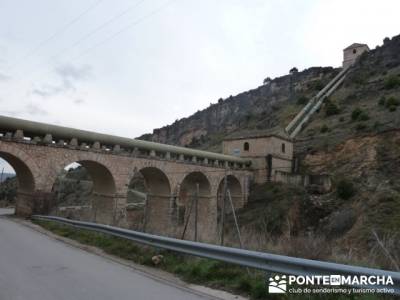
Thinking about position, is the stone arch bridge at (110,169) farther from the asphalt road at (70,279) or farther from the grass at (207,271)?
the asphalt road at (70,279)

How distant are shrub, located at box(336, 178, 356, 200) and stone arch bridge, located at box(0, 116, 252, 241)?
855 cm

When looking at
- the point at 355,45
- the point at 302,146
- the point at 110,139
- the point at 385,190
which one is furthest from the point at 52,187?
the point at 355,45

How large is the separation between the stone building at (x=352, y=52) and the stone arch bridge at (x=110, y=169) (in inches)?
2273

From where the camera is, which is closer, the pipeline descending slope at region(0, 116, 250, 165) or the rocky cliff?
the pipeline descending slope at region(0, 116, 250, 165)

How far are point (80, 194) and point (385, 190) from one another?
4209cm

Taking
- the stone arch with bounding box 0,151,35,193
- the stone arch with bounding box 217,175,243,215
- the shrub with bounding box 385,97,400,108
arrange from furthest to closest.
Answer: the shrub with bounding box 385,97,400,108, the stone arch with bounding box 217,175,243,215, the stone arch with bounding box 0,151,35,193

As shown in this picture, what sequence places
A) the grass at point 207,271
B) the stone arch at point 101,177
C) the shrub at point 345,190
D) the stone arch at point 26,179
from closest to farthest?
the grass at point 207,271
the stone arch at point 26,179
the stone arch at point 101,177
the shrub at point 345,190

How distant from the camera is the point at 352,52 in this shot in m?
76.1

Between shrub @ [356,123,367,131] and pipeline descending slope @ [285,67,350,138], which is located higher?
pipeline descending slope @ [285,67,350,138]

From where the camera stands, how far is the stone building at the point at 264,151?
31953 mm

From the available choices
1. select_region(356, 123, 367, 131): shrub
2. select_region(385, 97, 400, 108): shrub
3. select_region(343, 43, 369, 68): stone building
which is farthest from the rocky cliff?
select_region(356, 123, 367, 131): shrub

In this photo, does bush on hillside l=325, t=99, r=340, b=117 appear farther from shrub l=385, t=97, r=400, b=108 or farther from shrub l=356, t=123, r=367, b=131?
shrub l=356, t=123, r=367, b=131

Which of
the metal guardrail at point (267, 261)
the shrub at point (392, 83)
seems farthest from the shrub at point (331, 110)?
the metal guardrail at point (267, 261)

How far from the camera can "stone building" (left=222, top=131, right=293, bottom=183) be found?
3195 centimetres
